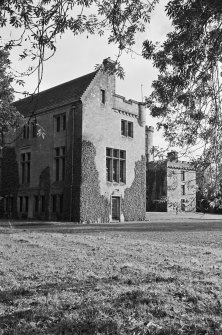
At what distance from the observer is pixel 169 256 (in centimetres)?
1055

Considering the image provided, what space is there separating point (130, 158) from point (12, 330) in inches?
1158

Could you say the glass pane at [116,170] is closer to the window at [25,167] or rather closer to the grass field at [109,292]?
the window at [25,167]

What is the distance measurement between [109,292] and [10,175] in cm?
3102

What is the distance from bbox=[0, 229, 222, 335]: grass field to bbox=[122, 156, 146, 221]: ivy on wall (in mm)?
21887

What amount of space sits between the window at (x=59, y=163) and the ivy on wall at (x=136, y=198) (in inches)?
226

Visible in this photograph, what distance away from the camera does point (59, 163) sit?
3098cm

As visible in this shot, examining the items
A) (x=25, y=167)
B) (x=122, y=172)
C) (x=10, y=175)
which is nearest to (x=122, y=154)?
(x=122, y=172)

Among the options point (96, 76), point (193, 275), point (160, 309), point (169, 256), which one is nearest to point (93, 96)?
point (96, 76)

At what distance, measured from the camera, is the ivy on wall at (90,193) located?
1135 inches

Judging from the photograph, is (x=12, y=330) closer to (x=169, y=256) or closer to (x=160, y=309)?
(x=160, y=309)

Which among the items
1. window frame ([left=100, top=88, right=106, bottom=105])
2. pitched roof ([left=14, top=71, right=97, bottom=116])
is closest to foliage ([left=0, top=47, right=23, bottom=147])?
pitched roof ([left=14, top=71, right=97, bottom=116])

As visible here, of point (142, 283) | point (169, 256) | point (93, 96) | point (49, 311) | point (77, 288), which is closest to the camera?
point (49, 311)

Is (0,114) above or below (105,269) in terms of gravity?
above

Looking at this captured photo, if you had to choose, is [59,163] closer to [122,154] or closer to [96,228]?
[122,154]
